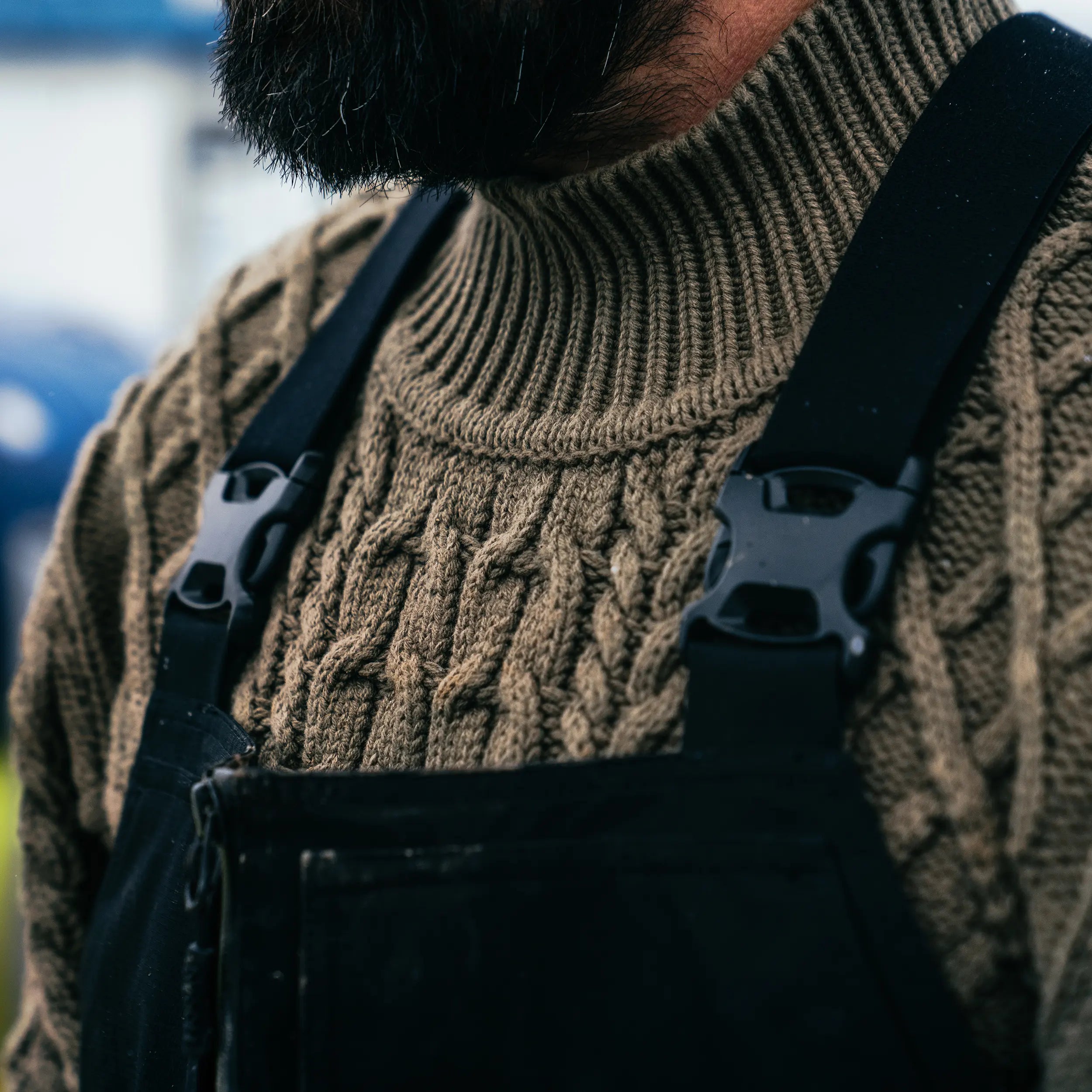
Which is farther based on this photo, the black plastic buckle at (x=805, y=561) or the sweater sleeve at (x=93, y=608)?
the sweater sleeve at (x=93, y=608)

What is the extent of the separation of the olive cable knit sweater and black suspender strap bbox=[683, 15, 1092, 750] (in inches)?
1.1

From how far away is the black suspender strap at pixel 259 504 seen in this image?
0.97m

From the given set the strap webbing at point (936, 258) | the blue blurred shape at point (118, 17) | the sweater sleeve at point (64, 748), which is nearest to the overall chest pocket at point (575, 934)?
the strap webbing at point (936, 258)

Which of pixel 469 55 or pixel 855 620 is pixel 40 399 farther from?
pixel 855 620

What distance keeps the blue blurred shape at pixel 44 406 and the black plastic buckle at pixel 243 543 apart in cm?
238

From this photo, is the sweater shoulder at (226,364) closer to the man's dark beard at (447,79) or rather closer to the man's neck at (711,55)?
the man's dark beard at (447,79)

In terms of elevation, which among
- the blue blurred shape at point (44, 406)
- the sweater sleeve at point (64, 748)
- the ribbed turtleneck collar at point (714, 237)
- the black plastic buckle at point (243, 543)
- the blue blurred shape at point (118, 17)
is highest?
the ribbed turtleneck collar at point (714, 237)

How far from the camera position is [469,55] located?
867 millimetres

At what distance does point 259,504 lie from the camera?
0.99 m

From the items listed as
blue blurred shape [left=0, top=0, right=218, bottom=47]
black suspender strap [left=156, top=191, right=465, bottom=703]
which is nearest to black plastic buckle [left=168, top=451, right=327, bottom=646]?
black suspender strap [left=156, top=191, right=465, bottom=703]

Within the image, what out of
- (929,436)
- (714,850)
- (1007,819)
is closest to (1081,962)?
(1007,819)

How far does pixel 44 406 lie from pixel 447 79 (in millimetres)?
2761

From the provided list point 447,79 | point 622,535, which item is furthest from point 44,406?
point 622,535

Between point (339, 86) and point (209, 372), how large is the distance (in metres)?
0.39
